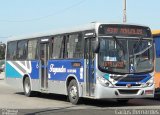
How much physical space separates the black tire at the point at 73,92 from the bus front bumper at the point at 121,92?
155 cm

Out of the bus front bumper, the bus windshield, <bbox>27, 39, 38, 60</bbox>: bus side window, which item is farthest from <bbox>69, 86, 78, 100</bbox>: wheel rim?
<bbox>27, 39, 38, 60</bbox>: bus side window

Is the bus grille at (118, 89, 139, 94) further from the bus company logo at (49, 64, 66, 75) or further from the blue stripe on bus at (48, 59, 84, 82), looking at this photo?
the bus company logo at (49, 64, 66, 75)

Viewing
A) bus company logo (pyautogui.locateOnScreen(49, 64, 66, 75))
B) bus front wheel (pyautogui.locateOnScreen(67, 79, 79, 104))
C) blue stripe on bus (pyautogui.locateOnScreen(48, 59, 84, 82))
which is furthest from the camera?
bus company logo (pyautogui.locateOnScreen(49, 64, 66, 75))

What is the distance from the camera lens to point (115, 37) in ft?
53.7

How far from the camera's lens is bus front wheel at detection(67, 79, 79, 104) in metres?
17.5

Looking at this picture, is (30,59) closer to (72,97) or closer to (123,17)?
(72,97)

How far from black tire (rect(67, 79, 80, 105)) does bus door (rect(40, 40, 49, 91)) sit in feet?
8.51

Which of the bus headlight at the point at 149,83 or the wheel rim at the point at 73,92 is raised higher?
the bus headlight at the point at 149,83

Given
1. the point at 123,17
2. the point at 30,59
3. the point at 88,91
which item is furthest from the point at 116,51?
the point at 123,17

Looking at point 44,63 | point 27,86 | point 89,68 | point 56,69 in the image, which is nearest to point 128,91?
point 89,68

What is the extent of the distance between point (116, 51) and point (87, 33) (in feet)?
4.41

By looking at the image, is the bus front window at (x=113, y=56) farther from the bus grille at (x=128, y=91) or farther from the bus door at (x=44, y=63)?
the bus door at (x=44, y=63)

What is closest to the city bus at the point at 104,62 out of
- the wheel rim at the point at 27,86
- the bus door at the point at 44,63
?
the bus door at the point at 44,63

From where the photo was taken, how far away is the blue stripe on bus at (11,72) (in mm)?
23655
